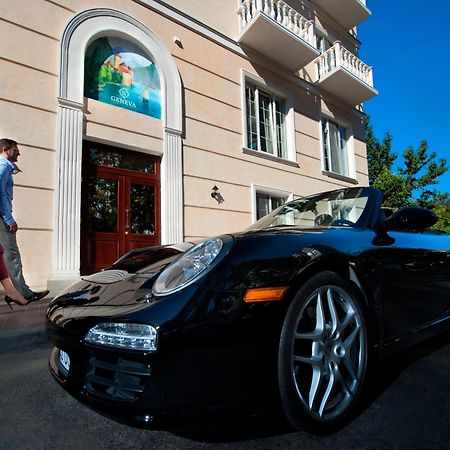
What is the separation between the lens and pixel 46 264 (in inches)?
208

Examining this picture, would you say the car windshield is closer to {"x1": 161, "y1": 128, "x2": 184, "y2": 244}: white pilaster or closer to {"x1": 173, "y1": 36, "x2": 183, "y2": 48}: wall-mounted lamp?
{"x1": 161, "y1": 128, "x2": 184, "y2": 244}: white pilaster

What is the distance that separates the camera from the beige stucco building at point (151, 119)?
17.5ft

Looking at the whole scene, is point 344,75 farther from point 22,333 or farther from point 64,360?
point 64,360

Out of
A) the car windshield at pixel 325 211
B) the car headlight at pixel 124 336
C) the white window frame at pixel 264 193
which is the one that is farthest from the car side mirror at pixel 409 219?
the white window frame at pixel 264 193

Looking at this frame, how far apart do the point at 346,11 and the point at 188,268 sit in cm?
1323

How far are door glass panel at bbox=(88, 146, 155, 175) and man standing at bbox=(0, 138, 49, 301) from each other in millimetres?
2368

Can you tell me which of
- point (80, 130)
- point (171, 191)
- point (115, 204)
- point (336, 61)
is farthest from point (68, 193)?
point (336, 61)

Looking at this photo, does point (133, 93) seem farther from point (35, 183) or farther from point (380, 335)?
point (380, 335)

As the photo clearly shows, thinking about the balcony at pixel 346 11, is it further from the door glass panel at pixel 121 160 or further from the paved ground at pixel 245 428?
the paved ground at pixel 245 428

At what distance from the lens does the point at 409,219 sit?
204 centimetres

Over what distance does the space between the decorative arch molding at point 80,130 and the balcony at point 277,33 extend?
2582 mm

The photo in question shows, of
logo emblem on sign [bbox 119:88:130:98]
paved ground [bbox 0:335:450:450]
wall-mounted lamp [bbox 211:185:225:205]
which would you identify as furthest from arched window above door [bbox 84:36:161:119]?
paved ground [bbox 0:335:450:450]

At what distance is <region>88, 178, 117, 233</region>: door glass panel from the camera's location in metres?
6.02

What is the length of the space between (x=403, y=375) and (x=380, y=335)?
52 centimetres
